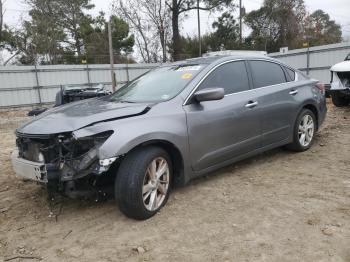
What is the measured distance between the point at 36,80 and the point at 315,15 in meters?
33.2

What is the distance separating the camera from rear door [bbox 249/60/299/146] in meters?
4.62

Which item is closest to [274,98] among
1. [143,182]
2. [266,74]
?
[266,74]

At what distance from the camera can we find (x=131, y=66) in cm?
2031

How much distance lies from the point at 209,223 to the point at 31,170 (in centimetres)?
169

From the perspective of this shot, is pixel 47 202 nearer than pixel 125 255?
No

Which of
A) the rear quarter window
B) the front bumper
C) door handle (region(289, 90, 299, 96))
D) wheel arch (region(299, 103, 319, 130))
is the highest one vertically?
the rear quarter window

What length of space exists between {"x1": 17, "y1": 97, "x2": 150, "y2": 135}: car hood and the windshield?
0.31 meters

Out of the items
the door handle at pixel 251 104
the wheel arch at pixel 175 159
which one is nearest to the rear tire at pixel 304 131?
the door handle at pixel 251 104

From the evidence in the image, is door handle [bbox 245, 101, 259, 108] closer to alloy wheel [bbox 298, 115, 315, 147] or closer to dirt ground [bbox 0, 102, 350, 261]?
dirt ground [bbox 0, 102, 350, 261]

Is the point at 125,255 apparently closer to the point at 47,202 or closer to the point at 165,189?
the point at 165,189

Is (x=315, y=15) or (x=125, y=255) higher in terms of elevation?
(x=315, y=15)

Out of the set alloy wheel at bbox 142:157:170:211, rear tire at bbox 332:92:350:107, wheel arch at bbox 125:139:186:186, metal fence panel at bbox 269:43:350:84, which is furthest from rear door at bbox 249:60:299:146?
metal fence panel at bbox 269:43:350:84

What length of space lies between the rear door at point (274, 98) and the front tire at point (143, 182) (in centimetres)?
171

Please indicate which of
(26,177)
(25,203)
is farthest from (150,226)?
(25,203)
